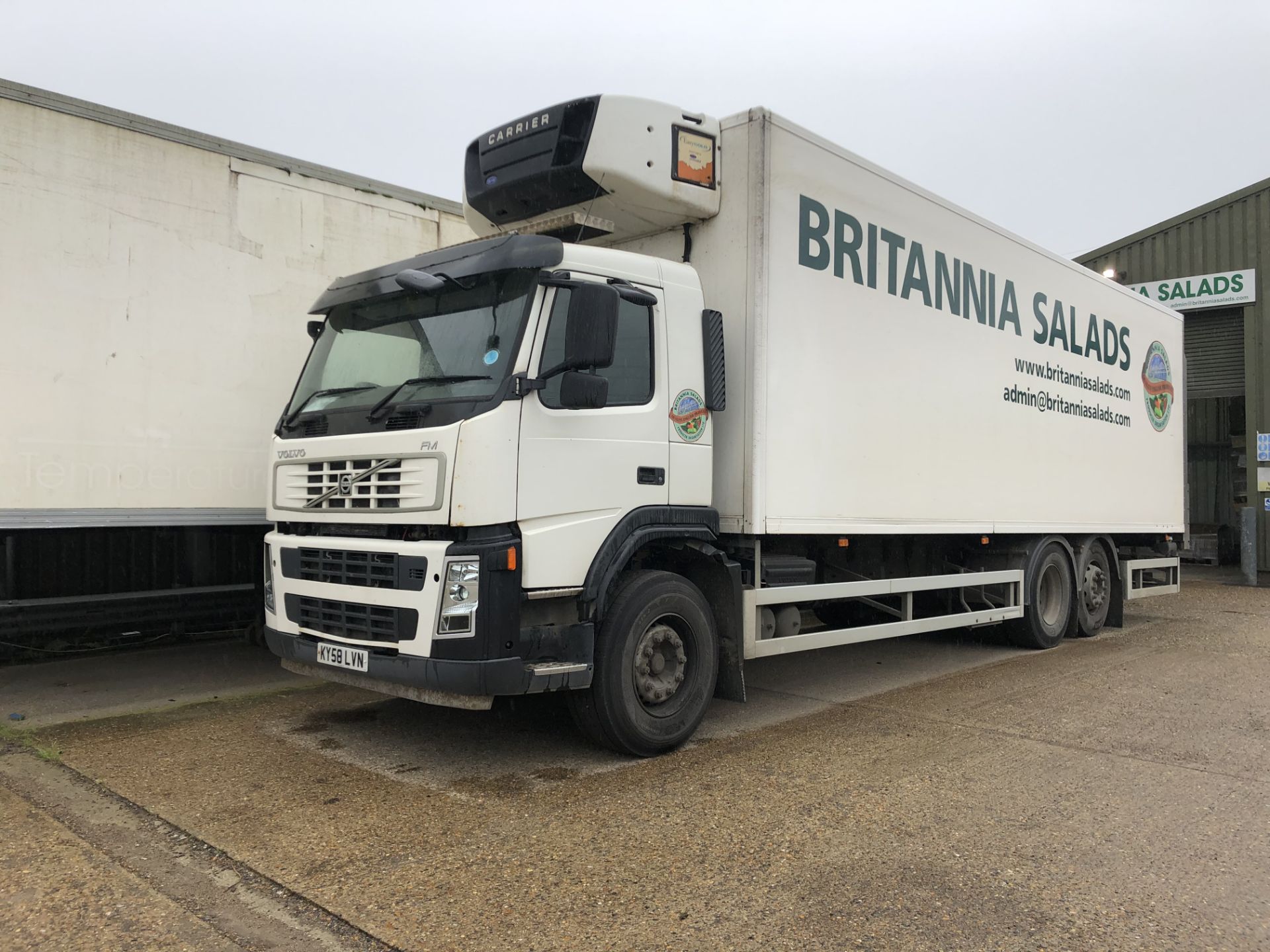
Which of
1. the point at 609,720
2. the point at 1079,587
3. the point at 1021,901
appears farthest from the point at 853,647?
the point at 1021,901

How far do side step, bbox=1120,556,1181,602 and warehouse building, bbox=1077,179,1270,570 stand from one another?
5.47m

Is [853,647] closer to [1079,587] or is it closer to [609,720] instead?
[1079,587]

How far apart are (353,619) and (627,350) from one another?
199 cm

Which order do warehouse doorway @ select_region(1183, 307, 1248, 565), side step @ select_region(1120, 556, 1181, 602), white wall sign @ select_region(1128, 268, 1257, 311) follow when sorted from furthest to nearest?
warehouse doorway @ select_region(1183, 307, 1248, 565), white wall sign @ select_region(1128, 268, 1257, 311), side step @ select_region(1120, 556, 1181, 602)

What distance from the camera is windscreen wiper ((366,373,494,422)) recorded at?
14.7 ft

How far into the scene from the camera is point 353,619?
15.2 ft

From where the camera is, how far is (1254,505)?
52.1 ft

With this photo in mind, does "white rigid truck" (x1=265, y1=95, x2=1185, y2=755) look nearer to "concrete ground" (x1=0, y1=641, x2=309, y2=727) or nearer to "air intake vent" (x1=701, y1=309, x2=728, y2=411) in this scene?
"air intake vent" (x1=701, y1=309, x2=728, y2=411)

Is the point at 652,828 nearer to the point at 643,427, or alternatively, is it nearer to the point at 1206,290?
the point at 643,427

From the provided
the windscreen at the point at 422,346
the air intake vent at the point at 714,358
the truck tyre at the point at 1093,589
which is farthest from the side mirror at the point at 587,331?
the truck tyre at the point at 1093,589

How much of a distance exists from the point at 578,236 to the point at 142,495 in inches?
128

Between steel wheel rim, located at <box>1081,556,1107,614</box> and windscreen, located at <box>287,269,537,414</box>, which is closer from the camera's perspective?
windscreen, located at <box>287,269,537,414</box>

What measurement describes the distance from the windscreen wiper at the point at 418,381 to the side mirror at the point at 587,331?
415mm

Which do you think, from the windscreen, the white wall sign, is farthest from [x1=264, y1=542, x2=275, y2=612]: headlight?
the white wall sign
